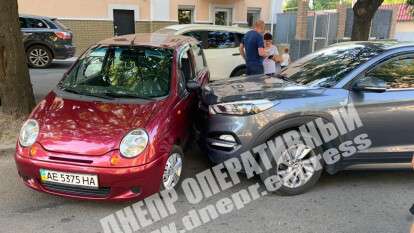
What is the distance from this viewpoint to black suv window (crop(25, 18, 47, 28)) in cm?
1205

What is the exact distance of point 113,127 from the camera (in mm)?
3744

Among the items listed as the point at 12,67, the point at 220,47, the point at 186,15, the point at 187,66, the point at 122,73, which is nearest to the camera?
the point at 122,73

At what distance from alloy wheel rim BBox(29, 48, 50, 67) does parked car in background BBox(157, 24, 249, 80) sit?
4.87m

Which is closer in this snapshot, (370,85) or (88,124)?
(88,124)

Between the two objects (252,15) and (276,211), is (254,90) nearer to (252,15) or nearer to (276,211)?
(276,211)

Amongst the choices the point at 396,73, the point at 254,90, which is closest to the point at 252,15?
the point at 396,73

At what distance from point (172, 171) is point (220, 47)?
232 inches

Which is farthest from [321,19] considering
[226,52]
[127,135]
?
[127,135]

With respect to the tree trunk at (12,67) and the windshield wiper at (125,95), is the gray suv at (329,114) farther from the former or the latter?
the tree trunk at (12,67)

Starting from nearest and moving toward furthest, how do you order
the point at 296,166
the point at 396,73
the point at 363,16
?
the point at 296,166, the point at 396,73, the point at 363,16

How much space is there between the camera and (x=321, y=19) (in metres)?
17.5

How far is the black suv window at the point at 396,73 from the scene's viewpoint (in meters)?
4.34

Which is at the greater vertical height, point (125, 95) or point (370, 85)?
point (370, 85)

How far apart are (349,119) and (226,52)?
552 cm
